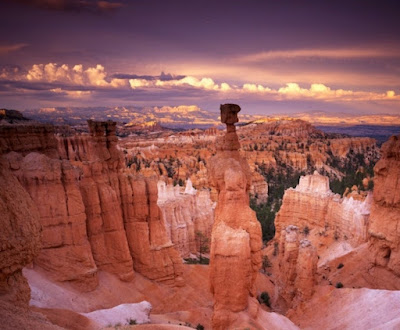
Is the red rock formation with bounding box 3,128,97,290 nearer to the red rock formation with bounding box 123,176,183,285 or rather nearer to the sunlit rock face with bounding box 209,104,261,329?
the red rock formation with bounding box 123,176,183,285

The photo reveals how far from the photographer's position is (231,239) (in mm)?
12875

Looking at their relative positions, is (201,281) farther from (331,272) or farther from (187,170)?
(187,170)

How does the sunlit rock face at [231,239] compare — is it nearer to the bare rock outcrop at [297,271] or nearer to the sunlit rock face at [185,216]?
the bare rock outcrop at [297,271]

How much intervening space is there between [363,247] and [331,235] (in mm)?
7012

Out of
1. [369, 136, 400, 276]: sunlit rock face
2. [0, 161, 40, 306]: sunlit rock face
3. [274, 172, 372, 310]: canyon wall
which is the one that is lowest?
[274, 172, 372, 310]: canyon wall

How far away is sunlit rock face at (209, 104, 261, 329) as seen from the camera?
12719 mm

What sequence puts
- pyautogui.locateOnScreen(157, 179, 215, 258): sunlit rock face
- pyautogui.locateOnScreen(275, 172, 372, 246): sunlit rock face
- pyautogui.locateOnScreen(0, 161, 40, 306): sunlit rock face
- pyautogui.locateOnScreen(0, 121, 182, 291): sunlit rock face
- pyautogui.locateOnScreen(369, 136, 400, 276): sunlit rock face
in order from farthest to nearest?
pyautogui.locateOnScreen(275, 172, 372, 246): sunlit rock face, pyautogui.locateOnScreen(157, 179, 215, 258): sunlit rock face, pyautogui.locateOnScreen(369, 136, 400, 276): sunlit rock face, pyautogui.locateOnScreen(0, 121, 182, 291): sunlit rock face, pyautogui.locateOnScreen(0, 161, 40, 306): sunlit rock face

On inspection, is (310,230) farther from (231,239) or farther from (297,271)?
(231,239)

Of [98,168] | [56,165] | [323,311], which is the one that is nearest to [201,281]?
[323,311]

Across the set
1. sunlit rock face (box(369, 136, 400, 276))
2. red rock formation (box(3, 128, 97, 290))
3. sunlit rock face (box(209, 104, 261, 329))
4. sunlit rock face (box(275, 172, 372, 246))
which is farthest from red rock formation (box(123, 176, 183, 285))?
sunlit rock face (box(369, 136, 400, 276))

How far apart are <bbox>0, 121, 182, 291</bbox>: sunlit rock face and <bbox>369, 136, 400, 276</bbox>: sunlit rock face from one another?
1191 cm

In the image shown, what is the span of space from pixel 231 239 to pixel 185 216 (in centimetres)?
1611

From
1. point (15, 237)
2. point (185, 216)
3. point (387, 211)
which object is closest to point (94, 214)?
point (15, 237)

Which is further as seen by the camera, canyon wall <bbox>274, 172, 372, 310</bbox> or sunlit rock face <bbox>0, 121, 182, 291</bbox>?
canyon wall <bbox>274, 172, 372, 310</bbox>
